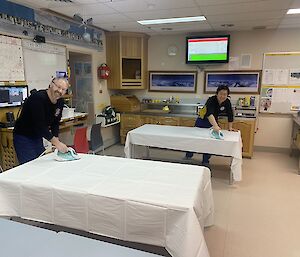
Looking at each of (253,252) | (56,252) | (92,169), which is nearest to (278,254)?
(253,252)

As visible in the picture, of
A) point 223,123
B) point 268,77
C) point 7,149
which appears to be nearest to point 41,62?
point 7,149

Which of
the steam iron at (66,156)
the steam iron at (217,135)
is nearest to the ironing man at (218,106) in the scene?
the steam iron at (217,135)

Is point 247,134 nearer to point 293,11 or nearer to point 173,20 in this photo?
point 293,11

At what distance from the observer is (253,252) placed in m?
2.12

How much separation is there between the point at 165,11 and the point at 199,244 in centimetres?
323

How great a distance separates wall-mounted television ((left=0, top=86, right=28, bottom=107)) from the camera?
3.20 metres

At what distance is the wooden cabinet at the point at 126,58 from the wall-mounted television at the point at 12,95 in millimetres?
2217

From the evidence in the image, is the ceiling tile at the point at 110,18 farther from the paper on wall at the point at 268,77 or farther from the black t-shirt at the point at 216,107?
the paper on wall at the point at 268,77

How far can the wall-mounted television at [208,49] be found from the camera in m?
4.95

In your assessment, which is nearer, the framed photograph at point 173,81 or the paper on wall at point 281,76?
the paper on wall at point 281,76

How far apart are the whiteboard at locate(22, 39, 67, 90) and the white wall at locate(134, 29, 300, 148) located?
227 cm

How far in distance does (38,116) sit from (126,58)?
3488 mm

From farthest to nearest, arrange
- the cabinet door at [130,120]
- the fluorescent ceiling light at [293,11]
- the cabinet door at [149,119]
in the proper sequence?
the cabinet door at [130,120] < the cabinet door at [149,119] < the fluorescent ceiling light at [293,11]

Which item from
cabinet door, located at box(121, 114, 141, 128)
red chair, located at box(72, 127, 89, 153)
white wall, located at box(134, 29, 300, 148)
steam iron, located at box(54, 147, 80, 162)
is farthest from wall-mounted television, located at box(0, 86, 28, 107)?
white wall, located at box(134, 29, 300, 148)
